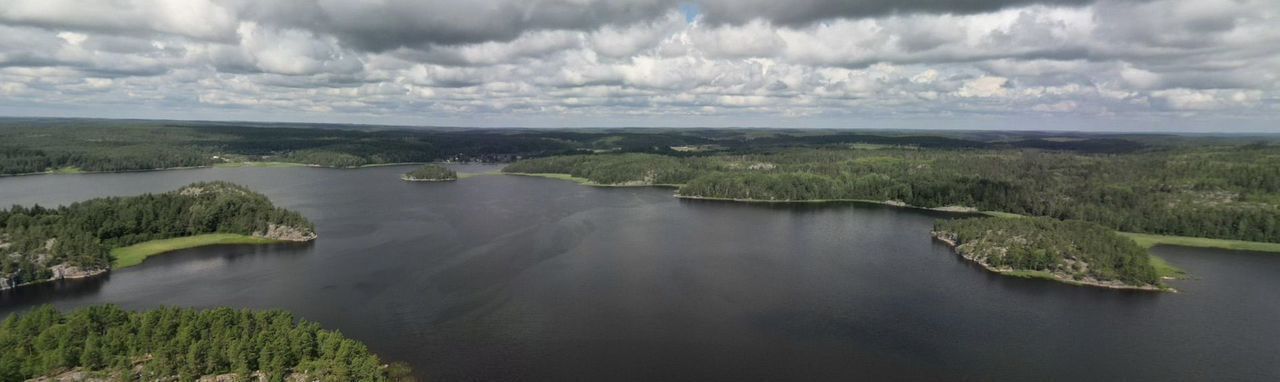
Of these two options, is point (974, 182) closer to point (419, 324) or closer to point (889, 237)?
point (889, 237)

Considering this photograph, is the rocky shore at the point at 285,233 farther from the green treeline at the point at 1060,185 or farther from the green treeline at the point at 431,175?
the green treeline at the point at 431,175

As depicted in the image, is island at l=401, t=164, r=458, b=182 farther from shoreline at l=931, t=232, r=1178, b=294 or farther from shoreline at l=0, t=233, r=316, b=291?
shoreline at l=931, t=232, r=1178, b=294

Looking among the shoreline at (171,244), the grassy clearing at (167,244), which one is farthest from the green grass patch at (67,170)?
the grassy clearing at (167,244)

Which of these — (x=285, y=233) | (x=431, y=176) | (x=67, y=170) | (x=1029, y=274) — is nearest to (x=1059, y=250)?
(x=1029, y=274)

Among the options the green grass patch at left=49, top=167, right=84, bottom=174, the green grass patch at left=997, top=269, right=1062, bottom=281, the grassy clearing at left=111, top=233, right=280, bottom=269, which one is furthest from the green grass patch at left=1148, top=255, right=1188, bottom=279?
the green grass patch at left=49, top=167, right=84, bottom=174

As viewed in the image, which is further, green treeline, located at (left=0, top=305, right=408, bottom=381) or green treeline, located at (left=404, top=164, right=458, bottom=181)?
green treeline, located at (left=404, top=164, right=458, bottom=181)

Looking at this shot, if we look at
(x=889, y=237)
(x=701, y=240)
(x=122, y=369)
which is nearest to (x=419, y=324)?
(x=122, y=369)

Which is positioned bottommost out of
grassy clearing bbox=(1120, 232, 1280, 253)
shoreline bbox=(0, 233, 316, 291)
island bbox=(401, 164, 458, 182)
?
grassy clearing bbox=(1120, 232, 1280, 253)
